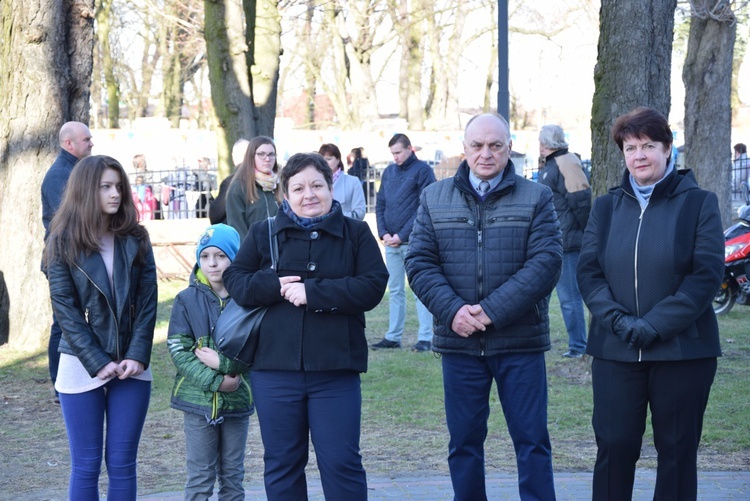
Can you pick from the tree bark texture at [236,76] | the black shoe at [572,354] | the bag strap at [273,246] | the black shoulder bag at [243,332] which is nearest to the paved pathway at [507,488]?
the black shoulder bag at [243,332]

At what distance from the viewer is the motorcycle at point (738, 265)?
464 inches

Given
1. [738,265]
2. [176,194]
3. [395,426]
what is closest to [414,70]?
[176,194]

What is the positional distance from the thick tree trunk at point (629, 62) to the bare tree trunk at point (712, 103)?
8683mm

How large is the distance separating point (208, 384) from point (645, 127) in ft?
7.73

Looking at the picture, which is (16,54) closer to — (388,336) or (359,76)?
(388,336)

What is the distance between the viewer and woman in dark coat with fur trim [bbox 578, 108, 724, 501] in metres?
4.35

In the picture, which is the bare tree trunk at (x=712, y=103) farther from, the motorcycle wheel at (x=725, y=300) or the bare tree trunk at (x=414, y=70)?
→ the bare tree trunk at (x=414, y=70)

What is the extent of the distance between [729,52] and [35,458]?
13557mm

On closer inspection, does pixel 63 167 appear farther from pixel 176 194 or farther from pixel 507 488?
pixel 176 194

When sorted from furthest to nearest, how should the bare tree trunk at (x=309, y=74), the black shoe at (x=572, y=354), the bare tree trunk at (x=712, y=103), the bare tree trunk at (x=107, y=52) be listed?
the bare tree trunk at (x=309, y=74)
the bare tree trunk at (x=107, y=52)
the bare tree trunk at (x=712, y=103)
the black shoe at (x=572, y=354)

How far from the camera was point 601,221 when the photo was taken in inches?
182

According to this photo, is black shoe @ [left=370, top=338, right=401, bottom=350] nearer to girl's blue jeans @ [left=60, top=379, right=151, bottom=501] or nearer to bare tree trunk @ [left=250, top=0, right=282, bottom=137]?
girl's blue jeans @ [left=60, top=379, right=151, bottom=501]

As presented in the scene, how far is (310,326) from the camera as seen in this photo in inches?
173

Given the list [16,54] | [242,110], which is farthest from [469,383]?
[242,110]
